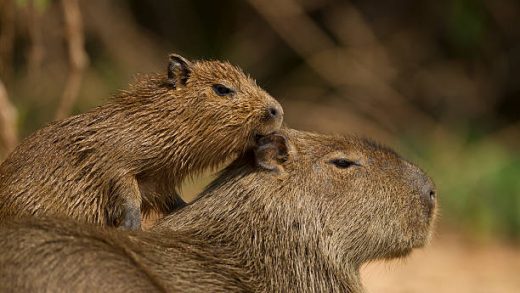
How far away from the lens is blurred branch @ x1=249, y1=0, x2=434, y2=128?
1238 centimetres

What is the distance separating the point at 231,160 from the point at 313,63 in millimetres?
7565

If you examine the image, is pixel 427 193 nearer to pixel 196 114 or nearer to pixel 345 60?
pixel 196 114

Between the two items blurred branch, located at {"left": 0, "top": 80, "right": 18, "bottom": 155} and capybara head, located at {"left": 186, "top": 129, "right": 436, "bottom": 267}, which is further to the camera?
blurred branch, located at {"left": 0, "top": 80, "right": 18, "bottom": 155}

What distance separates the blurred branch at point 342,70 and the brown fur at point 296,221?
736 centimetres

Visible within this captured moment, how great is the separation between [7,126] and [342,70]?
20.5 ft

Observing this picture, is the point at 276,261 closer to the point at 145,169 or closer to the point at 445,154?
the point at 145,169

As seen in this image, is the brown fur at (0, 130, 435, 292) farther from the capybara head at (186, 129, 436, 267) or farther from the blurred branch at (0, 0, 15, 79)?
the blurred branch at (0, 0, 15, 79)

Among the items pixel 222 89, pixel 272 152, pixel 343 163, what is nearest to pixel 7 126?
pixel 222 89

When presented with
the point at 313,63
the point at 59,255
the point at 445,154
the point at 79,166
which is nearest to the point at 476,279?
the point at 445,154

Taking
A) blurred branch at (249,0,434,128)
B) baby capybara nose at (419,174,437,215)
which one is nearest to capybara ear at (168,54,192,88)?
baby capybara nose at (419,174,437,215)

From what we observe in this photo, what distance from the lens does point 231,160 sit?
5.00m

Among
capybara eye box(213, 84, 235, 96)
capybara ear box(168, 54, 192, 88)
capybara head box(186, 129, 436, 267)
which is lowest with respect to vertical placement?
capybara head box(186, 129, 436, 267)

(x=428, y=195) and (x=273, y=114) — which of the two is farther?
(x=428, y=195)

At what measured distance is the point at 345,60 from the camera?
493 inches
